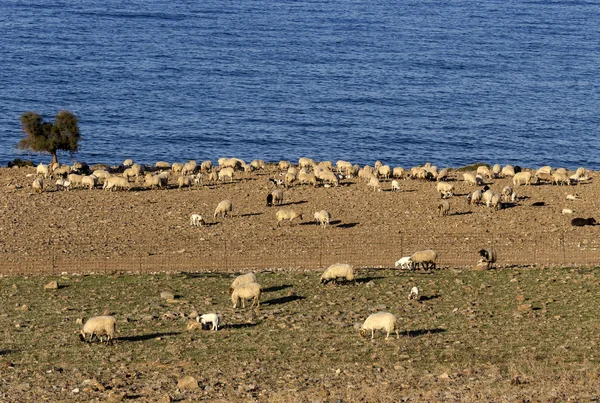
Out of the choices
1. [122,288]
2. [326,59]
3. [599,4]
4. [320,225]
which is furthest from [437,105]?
[599,4]

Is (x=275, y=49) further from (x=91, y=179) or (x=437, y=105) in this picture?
(x=91, y=179)

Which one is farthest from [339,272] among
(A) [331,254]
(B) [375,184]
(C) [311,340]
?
(B) [375,184]

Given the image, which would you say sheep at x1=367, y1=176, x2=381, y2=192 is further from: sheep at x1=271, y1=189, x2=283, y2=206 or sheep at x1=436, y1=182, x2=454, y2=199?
sheep at x1=271, y1=189, x2=283, y2=206

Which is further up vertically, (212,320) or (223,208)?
(212,320)

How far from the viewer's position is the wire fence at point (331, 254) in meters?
40.2

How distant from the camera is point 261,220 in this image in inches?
1913

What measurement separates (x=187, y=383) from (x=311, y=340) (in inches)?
197

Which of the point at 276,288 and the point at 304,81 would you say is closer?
the point at 276,288

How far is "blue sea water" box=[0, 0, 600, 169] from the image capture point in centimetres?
9175

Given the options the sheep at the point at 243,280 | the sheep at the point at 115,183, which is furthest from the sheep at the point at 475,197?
the sheep at the point at 243,280

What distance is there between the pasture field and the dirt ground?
5834 mm

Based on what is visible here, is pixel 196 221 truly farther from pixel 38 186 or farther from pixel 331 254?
pixel 38 186

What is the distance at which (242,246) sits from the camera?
43.6 meters

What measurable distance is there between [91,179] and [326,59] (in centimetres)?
7216
